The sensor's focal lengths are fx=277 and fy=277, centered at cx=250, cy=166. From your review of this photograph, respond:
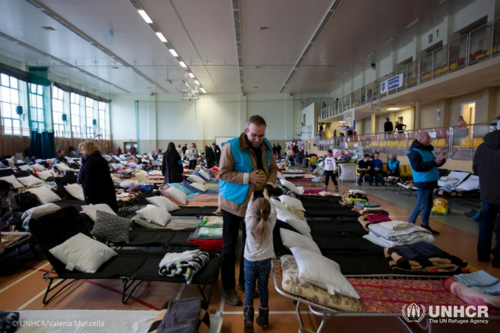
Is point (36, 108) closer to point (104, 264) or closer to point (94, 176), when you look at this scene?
point (94, 176)

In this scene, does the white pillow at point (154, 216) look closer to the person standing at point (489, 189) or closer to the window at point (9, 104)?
the person standing at point (489, 189)

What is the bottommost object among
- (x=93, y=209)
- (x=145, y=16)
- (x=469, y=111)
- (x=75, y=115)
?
(x=93, y=209)

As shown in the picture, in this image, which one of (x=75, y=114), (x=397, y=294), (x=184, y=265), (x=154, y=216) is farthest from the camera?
(x=75, y=114)

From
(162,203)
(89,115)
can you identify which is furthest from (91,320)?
(89,115)

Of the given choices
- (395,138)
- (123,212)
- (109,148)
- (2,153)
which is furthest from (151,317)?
(109,148)

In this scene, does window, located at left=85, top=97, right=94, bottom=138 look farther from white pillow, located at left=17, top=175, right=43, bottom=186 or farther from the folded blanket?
the folded blanket

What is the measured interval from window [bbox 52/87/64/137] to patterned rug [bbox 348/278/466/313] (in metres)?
22.2

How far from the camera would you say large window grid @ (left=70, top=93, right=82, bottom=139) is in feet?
70.9

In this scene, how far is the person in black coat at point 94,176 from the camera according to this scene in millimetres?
3703

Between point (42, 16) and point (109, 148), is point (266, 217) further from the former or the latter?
point (109, 148)

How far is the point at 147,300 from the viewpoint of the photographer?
283cm

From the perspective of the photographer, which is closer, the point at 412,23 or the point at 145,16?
the point at 145,16

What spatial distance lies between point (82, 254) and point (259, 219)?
1.96 m

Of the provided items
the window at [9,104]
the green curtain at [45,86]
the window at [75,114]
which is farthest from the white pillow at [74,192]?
the window at [75,114]
